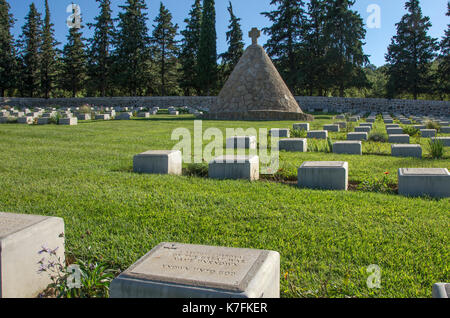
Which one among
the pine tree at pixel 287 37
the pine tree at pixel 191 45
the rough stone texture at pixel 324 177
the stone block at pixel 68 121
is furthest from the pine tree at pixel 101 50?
the rough stone texture at pixel 324 177

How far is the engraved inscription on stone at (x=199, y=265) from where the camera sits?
1882 millimetres

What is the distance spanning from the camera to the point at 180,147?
819 centimetres

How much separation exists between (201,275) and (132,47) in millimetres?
36434

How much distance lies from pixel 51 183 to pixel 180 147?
3596 mm

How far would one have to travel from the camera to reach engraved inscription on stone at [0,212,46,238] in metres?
2.32

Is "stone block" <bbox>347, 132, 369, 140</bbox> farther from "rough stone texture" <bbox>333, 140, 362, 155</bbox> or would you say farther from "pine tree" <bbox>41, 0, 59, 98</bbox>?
"pine tree" <bbox>41, 0, 59, 98</bbox>

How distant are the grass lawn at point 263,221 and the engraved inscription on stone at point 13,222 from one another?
51 centimetres

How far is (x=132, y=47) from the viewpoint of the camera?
3566 cm

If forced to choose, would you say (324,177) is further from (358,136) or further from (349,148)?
(358,136)

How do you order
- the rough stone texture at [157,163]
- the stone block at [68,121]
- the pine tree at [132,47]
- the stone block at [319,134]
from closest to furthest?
the rough stone texture at [157,163] → the stone block at [319,134] → the stone block at [68,121] → the pine tree at [132,47]

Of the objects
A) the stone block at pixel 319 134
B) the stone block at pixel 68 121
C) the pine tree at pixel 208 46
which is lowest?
the stone block at pixel 319 134

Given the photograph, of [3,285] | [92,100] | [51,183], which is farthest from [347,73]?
[3,285]

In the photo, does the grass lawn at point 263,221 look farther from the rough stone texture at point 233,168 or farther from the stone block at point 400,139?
the stone block at point 400,139

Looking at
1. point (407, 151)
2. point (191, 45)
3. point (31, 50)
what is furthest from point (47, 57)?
point (407, 151)
